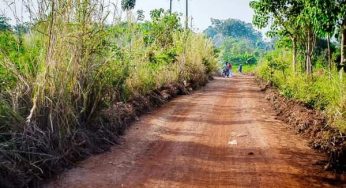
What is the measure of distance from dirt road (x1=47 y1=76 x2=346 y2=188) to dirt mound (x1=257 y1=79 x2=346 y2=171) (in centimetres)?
21

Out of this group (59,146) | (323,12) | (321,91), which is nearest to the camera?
(59,146)

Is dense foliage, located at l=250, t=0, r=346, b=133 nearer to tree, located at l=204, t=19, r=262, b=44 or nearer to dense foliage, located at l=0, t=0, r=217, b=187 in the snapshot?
dense foliage, located at l=0, t=0, r=217, b=187

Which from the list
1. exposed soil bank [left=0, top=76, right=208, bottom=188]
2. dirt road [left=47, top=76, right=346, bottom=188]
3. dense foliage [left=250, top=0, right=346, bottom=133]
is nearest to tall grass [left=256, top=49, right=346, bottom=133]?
dense foliage [left=250, top=0, right=346, bottom=133]

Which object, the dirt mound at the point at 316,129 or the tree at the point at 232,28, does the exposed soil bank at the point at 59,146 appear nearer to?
the dirt mound at the point at 316,129

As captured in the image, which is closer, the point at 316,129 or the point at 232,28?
the point at 316,129

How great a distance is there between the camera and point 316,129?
7.71 metres

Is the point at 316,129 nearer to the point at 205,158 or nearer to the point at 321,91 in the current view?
the point at 321,91

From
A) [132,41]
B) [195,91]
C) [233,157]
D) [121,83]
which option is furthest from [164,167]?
[195,91]

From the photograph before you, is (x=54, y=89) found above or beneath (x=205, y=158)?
above

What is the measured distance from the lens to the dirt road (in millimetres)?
5355

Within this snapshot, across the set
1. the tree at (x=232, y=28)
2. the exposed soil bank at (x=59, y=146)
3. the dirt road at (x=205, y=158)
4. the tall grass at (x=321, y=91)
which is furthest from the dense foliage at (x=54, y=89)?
the tree at (x=232, y=28)

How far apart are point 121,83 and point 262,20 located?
6.81 metres

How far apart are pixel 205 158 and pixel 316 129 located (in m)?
2.51

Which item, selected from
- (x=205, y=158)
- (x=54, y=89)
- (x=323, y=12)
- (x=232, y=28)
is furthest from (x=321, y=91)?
(x=232, y=28)
